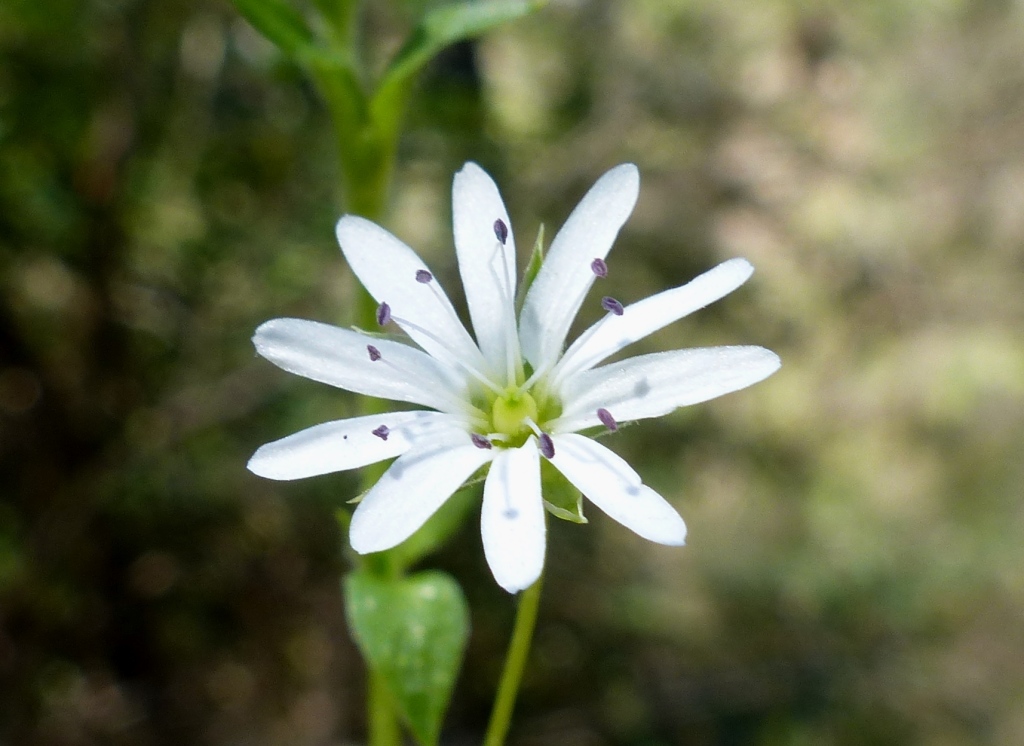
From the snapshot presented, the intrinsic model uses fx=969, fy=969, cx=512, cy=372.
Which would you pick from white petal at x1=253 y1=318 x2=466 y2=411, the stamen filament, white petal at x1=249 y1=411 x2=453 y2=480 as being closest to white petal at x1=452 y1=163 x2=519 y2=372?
the stamen filament

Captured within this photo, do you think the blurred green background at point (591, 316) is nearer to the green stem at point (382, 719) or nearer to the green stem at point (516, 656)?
the green stem at point (382, 719)

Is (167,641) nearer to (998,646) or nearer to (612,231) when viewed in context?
(612,231)

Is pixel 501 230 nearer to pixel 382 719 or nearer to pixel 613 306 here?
pixel 613 306

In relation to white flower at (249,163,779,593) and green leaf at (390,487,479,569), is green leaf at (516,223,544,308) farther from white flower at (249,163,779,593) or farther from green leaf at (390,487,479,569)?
green leaf at (390,487,479,569)

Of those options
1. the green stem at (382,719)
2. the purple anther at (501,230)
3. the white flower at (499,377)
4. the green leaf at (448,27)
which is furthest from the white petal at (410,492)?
the green leaf at (448,27)

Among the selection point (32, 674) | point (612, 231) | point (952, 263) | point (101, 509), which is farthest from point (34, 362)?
point (952, 263)

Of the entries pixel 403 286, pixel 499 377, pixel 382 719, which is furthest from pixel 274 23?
pixel 382 719
